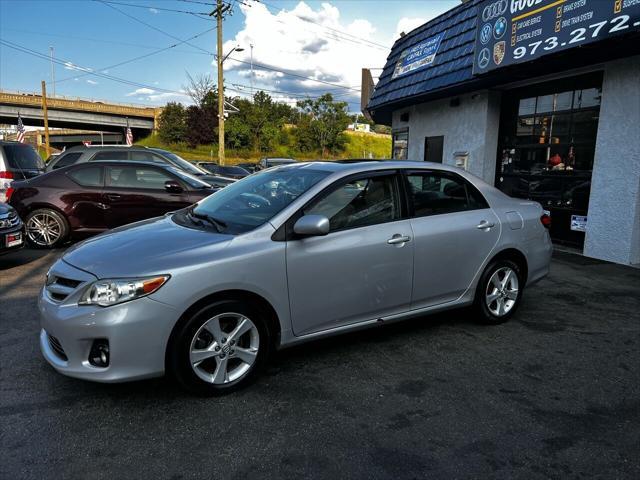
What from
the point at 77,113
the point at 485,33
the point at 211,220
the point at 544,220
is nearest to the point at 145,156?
the point at 485,33

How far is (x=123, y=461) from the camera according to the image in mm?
2471

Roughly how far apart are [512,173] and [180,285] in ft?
28.5

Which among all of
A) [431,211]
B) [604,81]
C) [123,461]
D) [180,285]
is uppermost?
[604,81]

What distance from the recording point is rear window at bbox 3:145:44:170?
924 centimetres

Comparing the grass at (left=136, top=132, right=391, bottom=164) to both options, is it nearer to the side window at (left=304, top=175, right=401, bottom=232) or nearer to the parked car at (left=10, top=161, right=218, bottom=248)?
the parked car at (left=10, top=161, right=218, bottom=248)

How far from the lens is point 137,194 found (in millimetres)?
7832

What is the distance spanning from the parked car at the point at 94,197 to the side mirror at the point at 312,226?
16.8ft

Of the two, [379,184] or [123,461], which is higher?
[379,184]

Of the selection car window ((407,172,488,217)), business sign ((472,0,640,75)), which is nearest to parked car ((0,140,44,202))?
car window ((407,172,488,217))

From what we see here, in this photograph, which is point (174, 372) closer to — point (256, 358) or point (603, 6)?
point (256, 358)

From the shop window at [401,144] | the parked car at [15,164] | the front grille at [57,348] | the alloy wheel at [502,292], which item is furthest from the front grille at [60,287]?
the shop window at [401,144]

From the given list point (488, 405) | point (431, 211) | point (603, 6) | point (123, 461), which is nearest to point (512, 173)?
point (603, 6)

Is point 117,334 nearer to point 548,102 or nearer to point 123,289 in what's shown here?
point 123,289

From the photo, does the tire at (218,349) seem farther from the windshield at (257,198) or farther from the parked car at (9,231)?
the parked car at (9,231)
